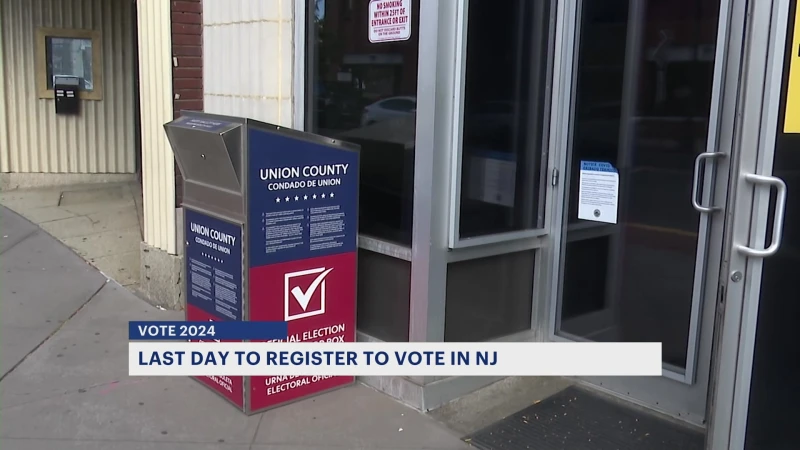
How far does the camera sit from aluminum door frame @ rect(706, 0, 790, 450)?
2510 mm

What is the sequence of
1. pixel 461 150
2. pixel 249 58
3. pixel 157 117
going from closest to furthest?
pixel 461 150 → pixel 249 58 → pixel 157 117

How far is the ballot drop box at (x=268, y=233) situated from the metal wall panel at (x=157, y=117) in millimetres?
1286

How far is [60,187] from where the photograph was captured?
27.0 ft

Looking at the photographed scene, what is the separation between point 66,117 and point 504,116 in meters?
6.02

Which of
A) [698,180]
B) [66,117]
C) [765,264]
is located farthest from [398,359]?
[66,117]

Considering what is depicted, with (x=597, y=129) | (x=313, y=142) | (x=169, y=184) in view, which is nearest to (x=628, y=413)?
(x=597, y=129)

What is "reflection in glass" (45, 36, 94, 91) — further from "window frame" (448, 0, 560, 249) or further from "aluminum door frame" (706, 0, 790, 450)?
"aluminum door frame" (706, 0, 790, 450)

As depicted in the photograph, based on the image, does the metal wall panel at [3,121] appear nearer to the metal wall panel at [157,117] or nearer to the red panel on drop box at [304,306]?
the metal wall panel at [157,117]

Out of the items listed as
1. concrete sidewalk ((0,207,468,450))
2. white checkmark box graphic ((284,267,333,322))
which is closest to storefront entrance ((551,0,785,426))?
concrete sidewalk ((0,207,468,450))

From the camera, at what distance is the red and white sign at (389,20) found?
3783 millimetres

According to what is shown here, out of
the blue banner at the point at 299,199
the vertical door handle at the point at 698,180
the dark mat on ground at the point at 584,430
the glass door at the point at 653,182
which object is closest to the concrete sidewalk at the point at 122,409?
the dark mat on ground at the point at 584,430

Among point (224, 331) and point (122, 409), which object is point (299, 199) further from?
point (122, 409)

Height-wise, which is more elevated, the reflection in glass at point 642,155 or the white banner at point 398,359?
the reflection in glass at point 642,155

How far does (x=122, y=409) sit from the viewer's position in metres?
3.92
